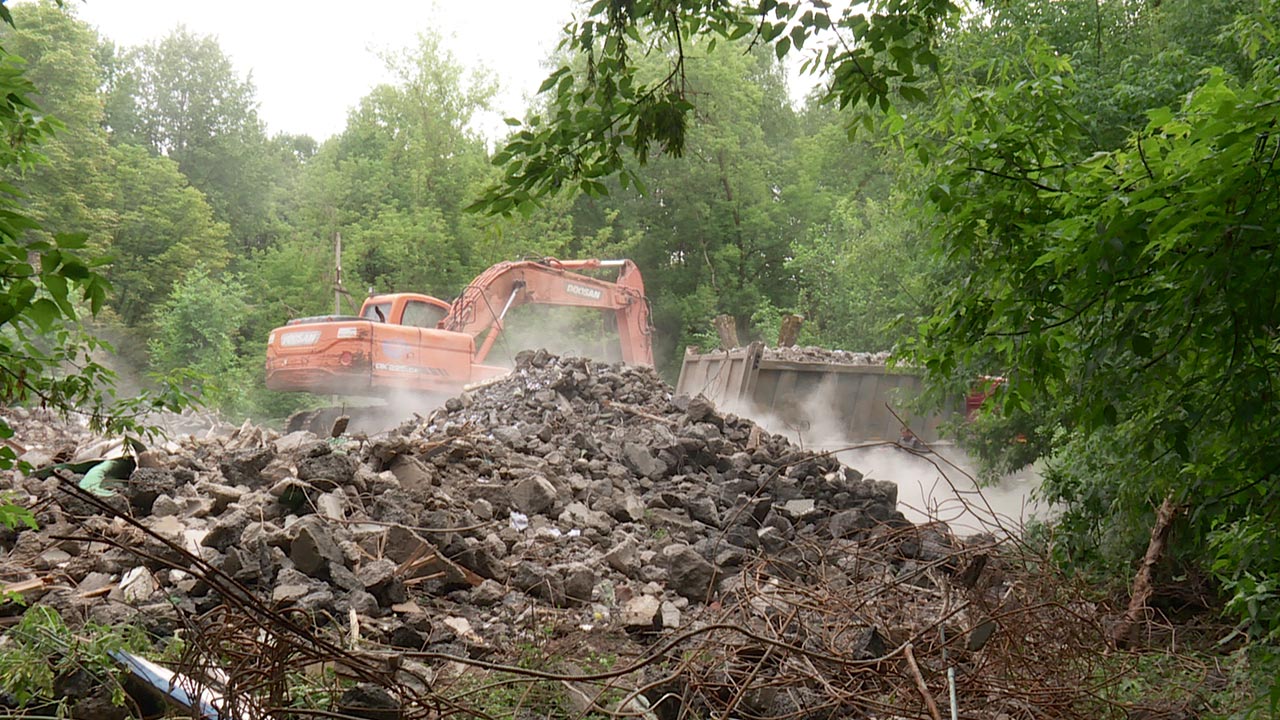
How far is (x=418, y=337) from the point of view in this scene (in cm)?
1457

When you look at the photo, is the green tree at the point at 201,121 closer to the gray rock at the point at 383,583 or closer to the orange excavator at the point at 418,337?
the orange excavator at the point at 418,337

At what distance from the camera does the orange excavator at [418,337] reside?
14383 mm

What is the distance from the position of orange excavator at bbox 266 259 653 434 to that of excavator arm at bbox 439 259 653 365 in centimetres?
2

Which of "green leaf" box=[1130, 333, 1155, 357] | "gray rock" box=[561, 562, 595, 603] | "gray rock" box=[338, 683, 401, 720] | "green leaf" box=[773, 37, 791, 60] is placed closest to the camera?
"green leaf" box=[1130, 333, 1155, 357]

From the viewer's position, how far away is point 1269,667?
3.82m

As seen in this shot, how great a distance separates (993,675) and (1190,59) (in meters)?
7.07

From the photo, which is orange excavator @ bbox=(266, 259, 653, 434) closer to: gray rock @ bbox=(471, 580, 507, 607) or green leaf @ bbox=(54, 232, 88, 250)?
gray rock @ bbox=(471, 580, 507, 607)

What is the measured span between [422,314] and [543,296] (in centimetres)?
207

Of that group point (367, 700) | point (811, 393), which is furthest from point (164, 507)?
point (811, 393)

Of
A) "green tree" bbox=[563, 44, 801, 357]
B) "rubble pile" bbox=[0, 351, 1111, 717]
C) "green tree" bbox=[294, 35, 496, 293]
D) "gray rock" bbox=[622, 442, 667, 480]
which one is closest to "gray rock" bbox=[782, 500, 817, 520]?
"rubble pile" bbox=[0, 351, 1111, 717]

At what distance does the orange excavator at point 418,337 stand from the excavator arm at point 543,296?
0.02 metres

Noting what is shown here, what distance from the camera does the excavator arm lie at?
49.8 feet

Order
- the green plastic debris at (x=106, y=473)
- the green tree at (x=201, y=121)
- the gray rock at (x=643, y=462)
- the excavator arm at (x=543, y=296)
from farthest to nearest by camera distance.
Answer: the green tree at (x=201, y=121) → the excavator arm at (x=543, y=296) → the gray rock at (x=643, y=462) → the green plastic debris at (x=106, y=473)

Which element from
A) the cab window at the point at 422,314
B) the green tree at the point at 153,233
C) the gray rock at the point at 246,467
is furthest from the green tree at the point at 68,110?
the gray rock at the point at 246,467
